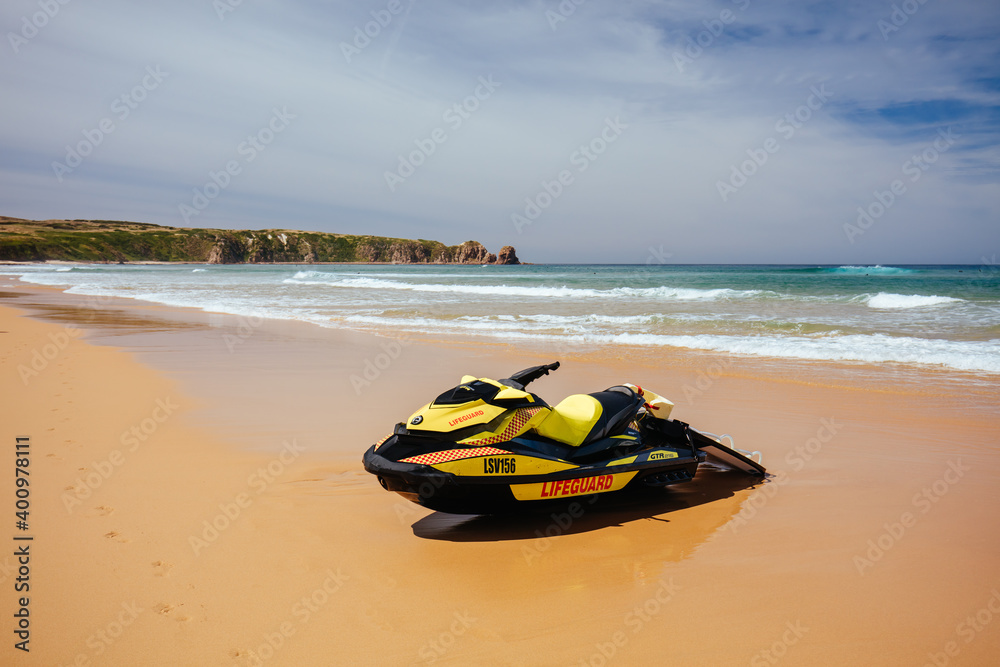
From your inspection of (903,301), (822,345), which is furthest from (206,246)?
(822,345)

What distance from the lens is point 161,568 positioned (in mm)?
3141

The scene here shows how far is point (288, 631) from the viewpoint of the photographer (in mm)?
2662

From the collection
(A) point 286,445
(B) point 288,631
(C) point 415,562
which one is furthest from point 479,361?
(B) point 288,631

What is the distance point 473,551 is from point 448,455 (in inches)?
25.3

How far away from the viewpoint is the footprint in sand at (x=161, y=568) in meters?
3.09

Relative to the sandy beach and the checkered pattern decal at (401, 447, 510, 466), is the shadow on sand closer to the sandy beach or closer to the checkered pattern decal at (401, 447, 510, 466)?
the sandy beach

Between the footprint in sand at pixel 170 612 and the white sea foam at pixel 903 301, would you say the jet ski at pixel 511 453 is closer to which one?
the footprint in sand at pixel 170 612

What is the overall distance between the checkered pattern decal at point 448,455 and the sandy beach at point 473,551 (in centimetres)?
59

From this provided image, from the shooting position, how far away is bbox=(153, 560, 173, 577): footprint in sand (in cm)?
309

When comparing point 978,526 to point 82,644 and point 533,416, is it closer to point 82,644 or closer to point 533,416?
point 533,416

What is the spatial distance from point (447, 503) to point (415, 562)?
1.23ft

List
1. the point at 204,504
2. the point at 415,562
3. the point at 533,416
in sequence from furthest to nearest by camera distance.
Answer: the point at 204,504, the point at 533,416, the point at 415,562

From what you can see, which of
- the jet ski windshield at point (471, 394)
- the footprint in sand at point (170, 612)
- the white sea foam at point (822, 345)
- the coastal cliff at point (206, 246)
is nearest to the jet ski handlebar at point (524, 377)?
the jet ski windshield at point (471, 394)

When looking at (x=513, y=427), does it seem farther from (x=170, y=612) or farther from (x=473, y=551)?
(x=170, y=612)
